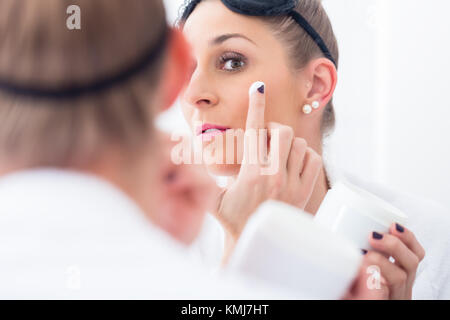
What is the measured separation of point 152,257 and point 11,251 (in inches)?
3.4

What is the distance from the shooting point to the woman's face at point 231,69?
2.61 feet

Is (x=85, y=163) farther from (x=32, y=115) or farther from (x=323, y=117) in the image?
(x=323, y=117)

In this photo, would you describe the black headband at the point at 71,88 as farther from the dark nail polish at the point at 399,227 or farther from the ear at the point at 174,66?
the dark nail polish at the point at 399,227

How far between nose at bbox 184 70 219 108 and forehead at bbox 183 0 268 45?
0.06m

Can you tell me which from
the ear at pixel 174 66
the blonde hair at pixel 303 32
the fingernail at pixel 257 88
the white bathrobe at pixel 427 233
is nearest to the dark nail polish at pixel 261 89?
the fingernail at pixel 257 88

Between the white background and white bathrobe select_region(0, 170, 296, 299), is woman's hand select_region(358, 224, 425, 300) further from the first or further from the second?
the white background

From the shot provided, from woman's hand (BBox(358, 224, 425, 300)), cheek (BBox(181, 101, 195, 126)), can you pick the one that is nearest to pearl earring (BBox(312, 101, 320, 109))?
cheek (BBox(181, 101, 195, 126))

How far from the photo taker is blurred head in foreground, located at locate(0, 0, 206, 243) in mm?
291

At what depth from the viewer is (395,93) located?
114cm

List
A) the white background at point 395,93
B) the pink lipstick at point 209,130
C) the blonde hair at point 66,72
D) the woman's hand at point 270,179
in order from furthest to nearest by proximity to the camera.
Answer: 1. the white background at point 395,93
2. the pink lipstick at point 209,130
3. the woman's hand at point 270,179
4. the blonde hair at point 66,72

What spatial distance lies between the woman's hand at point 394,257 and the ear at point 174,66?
0.98ft

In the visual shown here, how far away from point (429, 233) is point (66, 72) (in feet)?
2.54
